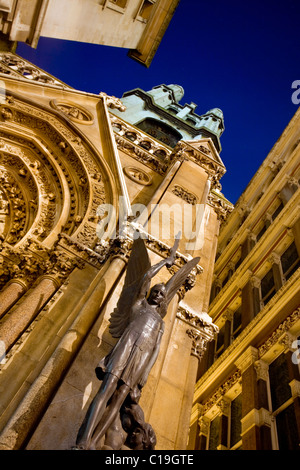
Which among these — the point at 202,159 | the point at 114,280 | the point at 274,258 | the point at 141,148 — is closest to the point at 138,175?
the point at 141,148

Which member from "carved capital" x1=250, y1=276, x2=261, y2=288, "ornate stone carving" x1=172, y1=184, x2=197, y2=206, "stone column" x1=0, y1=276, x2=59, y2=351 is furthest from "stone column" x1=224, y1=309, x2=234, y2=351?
"stone column" x1=0, y1=276, x2=59, y2=351

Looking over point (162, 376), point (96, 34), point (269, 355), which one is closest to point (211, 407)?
point (269, 355)

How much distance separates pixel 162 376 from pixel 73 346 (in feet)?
5.87

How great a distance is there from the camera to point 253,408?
8398mm

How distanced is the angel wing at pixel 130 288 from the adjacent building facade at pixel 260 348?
16.5ft

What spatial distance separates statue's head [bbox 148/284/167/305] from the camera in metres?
4.75

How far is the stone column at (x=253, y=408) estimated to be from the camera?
25.3 feet

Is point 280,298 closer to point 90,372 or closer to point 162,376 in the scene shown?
point 162,376

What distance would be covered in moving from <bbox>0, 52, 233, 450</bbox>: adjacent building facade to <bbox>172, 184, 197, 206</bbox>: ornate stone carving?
46mm

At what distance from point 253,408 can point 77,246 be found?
5.98 metres

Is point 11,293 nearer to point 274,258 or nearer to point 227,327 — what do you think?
point 227,327

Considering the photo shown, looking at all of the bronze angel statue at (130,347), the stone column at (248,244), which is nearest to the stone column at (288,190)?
the stone column at (248,244)

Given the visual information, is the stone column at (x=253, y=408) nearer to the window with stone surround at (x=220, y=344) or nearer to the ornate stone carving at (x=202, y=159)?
the window with stone surround at (x=220, y=344)

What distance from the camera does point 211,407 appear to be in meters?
10.7
